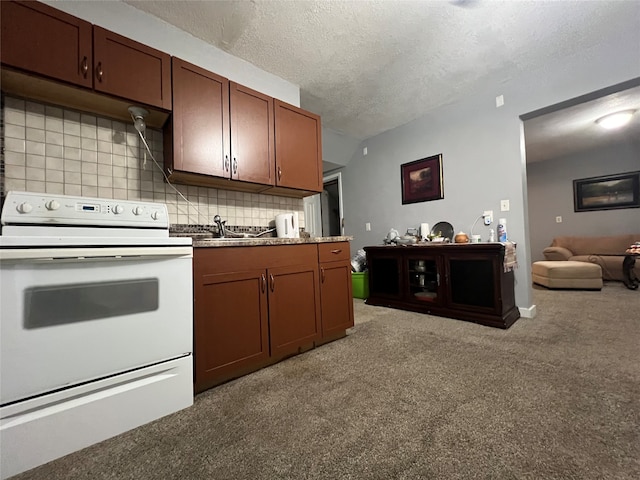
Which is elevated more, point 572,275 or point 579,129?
point 579,129

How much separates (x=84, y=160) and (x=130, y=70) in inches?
24.3

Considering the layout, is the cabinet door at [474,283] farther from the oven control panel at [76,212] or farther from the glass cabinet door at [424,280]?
the oven control panel at [76,212]

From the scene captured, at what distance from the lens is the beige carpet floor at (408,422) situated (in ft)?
2.96

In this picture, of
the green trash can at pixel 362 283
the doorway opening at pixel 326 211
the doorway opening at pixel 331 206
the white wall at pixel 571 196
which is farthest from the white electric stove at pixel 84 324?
the white wall at pixel 571 196

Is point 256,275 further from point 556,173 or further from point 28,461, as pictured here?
point 556,173

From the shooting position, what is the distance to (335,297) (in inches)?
82.4

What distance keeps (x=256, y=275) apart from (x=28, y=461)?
112cm

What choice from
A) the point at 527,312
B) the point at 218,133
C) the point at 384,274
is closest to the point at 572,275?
the point at 527,312

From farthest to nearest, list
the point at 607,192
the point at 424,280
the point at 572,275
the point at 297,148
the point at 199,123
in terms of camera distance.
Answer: the point at 607,192
the point at 572,275
the point at 424,280
the point at 297,148
the point at 199,123

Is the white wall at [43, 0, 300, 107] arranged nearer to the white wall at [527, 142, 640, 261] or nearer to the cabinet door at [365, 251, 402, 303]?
the cabinet door at [365, 251, 402, 303]

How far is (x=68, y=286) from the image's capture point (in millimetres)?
1029

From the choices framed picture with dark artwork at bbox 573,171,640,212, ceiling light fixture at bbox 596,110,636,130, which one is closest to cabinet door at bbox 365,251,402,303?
ceiling light fixture at bbox 596,110,636,130

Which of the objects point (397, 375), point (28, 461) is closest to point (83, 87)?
point (28, 461)

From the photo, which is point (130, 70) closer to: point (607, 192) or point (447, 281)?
point (447, 281)
